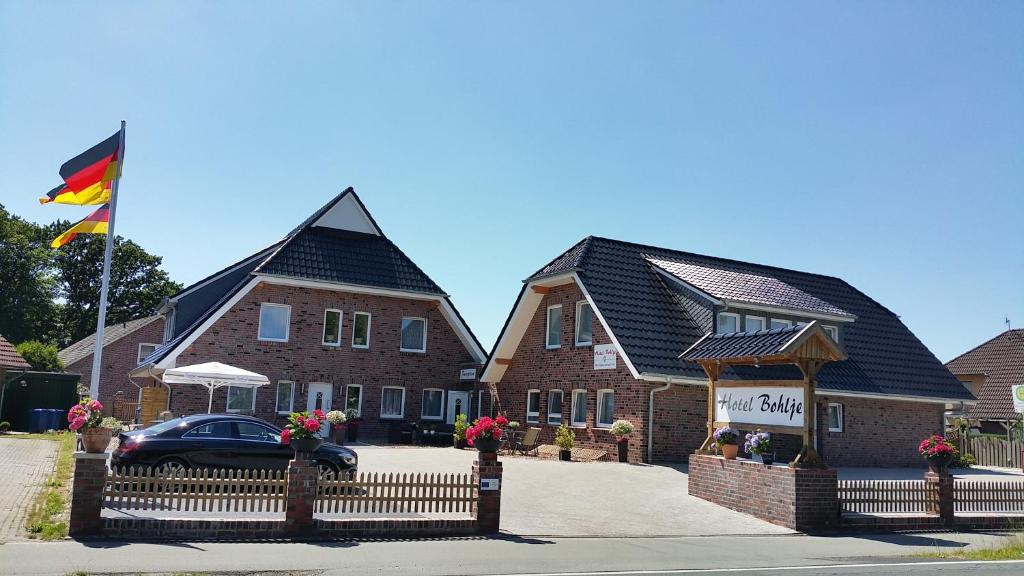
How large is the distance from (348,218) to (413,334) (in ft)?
16.8

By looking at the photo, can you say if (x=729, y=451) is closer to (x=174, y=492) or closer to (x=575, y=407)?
(x=174, y=492)

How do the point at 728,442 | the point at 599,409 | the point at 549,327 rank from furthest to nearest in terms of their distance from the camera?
1. the point at 549,327
2. the point at 599,409
3. the point at 728,442

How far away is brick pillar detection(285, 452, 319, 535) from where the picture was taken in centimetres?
1116

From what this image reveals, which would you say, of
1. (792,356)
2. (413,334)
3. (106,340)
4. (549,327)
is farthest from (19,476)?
(106,340)

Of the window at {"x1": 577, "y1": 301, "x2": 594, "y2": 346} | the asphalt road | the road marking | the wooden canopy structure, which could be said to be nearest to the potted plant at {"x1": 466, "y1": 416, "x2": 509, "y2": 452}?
the asphalt road

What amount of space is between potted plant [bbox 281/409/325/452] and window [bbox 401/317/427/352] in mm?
20046

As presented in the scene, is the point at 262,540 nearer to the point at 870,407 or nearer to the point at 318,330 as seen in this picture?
the point at 318,330

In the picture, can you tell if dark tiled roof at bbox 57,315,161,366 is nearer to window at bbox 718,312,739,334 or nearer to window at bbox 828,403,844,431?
window at bbox 718,312,739,334

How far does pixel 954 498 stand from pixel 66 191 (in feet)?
58.5

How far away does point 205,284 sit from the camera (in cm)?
3122

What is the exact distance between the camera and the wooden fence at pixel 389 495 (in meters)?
11.8

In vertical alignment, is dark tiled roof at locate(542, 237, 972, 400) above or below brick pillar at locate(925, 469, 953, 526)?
above

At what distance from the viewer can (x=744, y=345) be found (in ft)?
52.6

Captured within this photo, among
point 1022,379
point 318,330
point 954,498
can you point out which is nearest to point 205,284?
point 318,330
